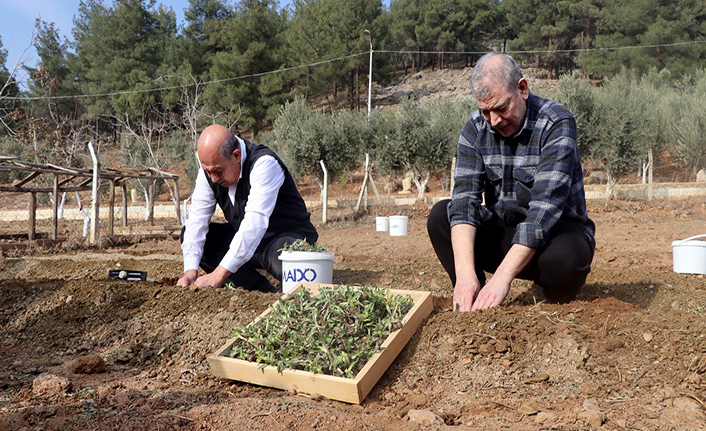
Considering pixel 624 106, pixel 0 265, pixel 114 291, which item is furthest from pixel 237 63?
pixel 114 291

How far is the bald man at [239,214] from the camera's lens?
3.39 meters

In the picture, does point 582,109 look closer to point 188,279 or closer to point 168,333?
point 188,279

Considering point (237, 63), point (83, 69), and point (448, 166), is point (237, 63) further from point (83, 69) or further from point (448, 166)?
point (448, 166)

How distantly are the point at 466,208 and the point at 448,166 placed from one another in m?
14.9

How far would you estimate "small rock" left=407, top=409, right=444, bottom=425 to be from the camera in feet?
5.89

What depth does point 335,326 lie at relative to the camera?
7.56 ft

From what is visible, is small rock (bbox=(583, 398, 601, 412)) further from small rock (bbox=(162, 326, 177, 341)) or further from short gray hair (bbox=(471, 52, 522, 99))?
small rock (bbox=(162, 326, 177, 341))

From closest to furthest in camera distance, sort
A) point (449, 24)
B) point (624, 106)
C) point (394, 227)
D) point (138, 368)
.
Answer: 1. point (138, 368)
2. point (394, 227)
3. point (624, 106)
4. point (449, 24)

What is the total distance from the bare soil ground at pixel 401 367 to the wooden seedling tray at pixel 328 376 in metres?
0.04

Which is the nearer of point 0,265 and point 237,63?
point 0,265

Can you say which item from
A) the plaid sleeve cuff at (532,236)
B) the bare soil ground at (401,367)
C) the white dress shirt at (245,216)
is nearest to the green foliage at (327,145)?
the white dress shirt at (245,216)

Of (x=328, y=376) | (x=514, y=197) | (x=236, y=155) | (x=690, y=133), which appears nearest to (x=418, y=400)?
(x=328, y=376)

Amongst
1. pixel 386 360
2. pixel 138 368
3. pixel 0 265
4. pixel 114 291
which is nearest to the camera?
pixel 386 360

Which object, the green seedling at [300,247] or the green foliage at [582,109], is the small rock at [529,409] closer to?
the green seedling at [300,247]
